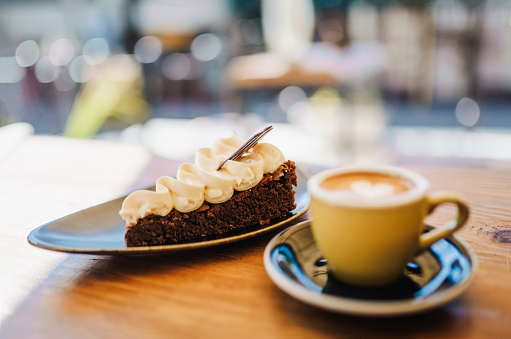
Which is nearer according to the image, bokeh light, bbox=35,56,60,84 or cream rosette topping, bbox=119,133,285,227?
cream rosette topping, bbox=119,133,285,227

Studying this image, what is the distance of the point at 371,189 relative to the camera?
0.56 meters

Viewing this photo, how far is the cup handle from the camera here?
1.75ft

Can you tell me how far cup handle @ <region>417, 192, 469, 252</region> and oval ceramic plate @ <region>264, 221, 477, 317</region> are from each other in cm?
4

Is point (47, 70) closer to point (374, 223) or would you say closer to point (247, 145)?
point (247, 145)

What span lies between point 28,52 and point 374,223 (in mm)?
5442

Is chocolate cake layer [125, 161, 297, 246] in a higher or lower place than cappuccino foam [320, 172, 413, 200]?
lower

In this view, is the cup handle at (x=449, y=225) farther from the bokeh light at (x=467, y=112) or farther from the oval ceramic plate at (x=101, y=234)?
the bokeh light at (x=467, y=112)

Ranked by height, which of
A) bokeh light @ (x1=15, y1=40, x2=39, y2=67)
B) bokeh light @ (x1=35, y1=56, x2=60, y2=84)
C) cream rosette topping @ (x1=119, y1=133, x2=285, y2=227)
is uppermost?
bokeh light @ (x1=15, y1=40, x2=39, y2=67)

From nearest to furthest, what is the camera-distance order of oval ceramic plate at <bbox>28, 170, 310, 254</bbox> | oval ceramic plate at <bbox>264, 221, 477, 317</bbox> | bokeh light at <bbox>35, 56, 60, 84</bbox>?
oval ceramic plate at <bbox>264, 221, 477, 317</bbox>, oval ceramic plate at <bbox>28, 170, 310, 254</bbox>, bokeh light at <bbox>35, 56, 60, 84</bbox>

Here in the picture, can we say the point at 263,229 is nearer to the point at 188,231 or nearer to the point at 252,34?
the point at 188,231

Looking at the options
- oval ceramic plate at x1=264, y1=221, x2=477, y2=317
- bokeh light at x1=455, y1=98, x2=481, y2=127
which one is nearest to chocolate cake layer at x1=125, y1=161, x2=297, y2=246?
oval ceramic plate at x1=264, y1=221, x2=477, y2=317

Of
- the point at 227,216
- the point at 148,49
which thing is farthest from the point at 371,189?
the point at 148,49

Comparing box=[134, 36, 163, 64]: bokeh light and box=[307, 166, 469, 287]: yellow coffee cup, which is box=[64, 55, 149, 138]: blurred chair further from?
box=[307, 166, 469, 287]: yellow coffee cup

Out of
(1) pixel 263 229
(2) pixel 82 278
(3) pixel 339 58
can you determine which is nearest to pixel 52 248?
(2) pixel 82 278
